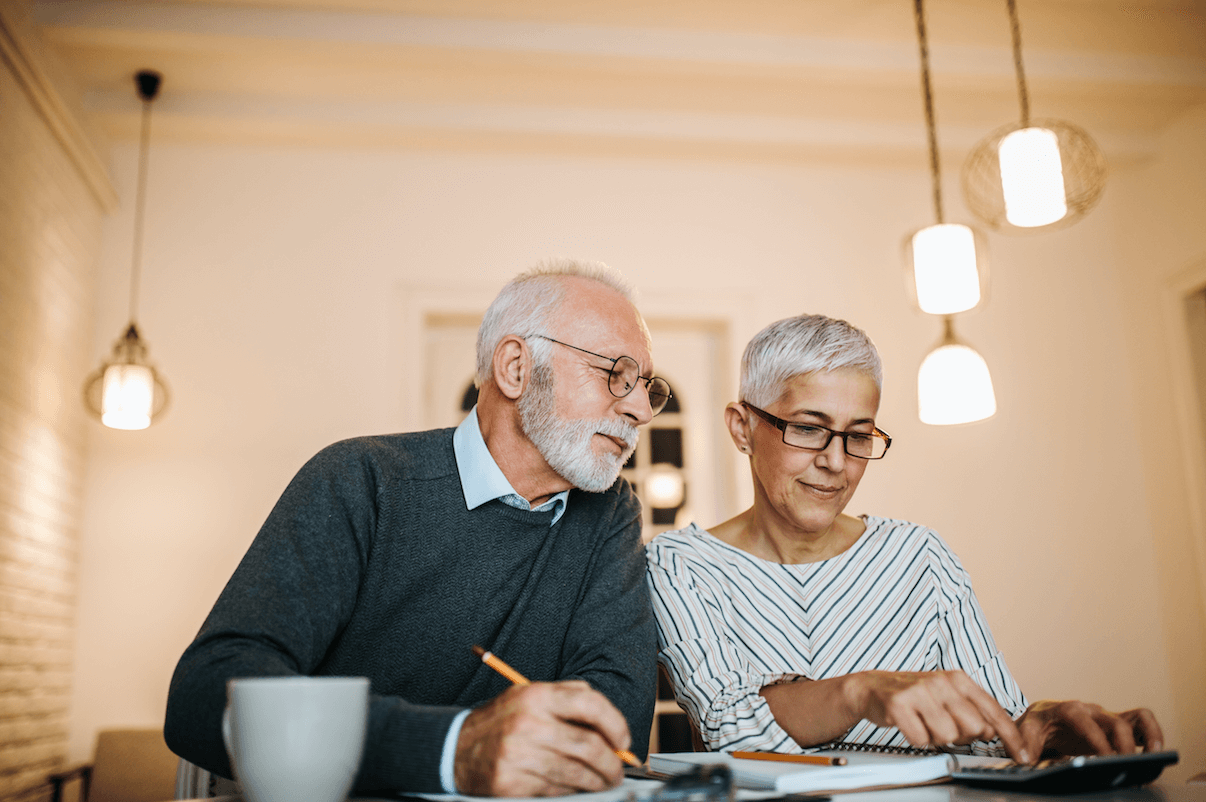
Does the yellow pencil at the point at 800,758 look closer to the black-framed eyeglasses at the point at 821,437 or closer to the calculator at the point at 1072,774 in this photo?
the calculator at the point at 1072,774

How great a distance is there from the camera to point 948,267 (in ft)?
9.07

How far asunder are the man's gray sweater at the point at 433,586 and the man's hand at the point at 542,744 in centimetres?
33

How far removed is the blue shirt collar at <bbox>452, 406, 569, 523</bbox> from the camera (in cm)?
136

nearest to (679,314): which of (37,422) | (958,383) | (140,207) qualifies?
(958,383)

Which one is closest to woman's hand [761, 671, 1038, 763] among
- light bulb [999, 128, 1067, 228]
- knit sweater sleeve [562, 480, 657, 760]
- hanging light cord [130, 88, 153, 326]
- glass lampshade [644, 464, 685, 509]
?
knit sweater sleeve [562, 480, 657, 760]

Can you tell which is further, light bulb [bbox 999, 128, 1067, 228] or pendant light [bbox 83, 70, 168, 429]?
pendant light [bbox 83, 70, 168, 429]

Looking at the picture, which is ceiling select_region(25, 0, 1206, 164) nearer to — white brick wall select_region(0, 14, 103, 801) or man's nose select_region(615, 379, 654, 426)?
white brick wall select_region(0, 14, 103, 801)

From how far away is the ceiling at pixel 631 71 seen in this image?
3408 mm

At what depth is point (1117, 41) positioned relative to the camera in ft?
12.1

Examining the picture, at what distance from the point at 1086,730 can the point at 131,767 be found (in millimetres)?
3362

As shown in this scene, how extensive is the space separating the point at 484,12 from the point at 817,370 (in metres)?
2.51

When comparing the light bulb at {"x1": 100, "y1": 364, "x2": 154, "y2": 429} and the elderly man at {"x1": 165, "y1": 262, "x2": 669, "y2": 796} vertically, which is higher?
the light bulb at {"x1": 100, "y1": 364, "x2": 154, "y2": 429}

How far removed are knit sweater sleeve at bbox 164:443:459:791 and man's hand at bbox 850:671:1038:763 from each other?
19.5 inches

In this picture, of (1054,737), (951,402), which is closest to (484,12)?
(951,402)
